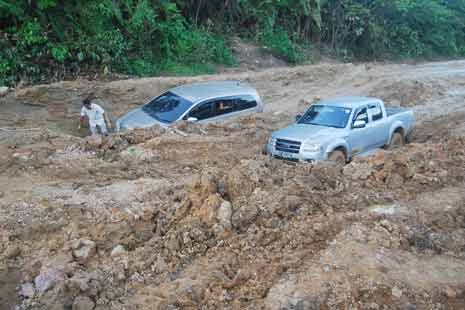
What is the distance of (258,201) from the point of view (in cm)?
795

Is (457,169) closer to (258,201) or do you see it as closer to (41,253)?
(258,201)

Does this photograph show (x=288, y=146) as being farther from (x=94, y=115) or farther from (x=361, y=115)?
(x=94, y=115)

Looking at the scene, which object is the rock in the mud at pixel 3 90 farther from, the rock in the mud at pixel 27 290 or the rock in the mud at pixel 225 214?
the rock in the mud at pixel 27 290

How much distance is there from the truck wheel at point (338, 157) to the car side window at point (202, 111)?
334cm

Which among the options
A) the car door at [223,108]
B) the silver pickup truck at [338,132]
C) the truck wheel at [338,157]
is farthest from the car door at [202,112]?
the truck wheel at [338,157]

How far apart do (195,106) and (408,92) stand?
9.78 m

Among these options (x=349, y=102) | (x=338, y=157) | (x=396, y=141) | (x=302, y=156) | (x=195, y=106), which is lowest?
(x=396, y=141)

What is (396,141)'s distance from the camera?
13102 mm

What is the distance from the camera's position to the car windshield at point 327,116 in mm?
11562

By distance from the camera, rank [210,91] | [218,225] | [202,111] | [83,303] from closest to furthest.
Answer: [83,303]
[218,225]
[202,111]
[210,91]

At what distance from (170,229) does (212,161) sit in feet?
12.2

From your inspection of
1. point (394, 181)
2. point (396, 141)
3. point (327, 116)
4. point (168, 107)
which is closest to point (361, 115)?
point (327, 116)

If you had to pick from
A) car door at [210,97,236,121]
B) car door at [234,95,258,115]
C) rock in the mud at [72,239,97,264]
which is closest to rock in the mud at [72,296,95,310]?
rock in the mud at [72,239,97,264]

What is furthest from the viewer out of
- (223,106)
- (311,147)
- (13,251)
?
(223,106)
